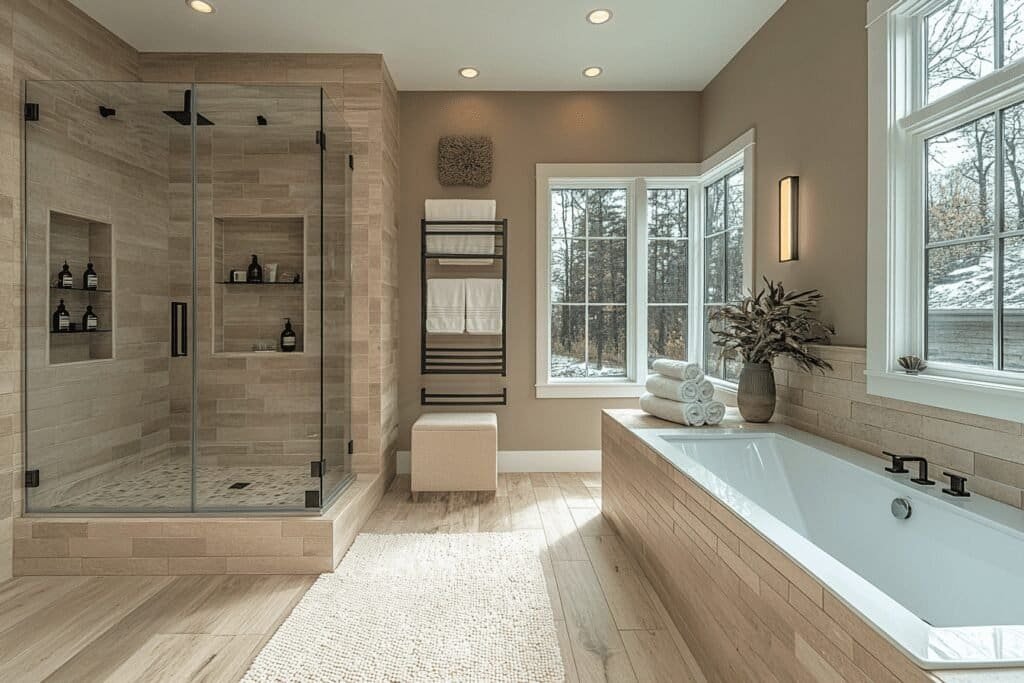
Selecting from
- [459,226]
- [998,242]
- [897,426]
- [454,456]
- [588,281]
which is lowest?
[454,456]

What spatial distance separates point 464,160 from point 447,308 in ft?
3.33

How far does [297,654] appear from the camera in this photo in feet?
6.40

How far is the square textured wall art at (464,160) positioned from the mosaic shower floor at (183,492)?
2.32 m

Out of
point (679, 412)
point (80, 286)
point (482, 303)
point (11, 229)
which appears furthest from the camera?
point (482, 303)

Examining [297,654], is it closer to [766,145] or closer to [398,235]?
[398,235]

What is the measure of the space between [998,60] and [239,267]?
9.61ft

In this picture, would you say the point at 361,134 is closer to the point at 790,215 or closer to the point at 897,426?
the point at 790,215

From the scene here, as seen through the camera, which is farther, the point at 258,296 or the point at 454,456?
the point at 454,456

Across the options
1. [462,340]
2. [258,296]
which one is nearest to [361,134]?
[258,296]

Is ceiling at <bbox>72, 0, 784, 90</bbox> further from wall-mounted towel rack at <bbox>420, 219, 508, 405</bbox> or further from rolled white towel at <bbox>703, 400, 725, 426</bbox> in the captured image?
rolled white towel at <bbox>703, 400, 725, 426</bbox>

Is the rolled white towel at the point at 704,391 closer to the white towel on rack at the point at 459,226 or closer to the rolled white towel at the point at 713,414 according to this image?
the rolled white towel at the point at 713,414

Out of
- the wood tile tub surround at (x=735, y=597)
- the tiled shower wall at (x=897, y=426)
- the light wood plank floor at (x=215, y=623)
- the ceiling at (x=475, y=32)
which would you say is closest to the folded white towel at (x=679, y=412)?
the wood tile tub surround at (x=735, y=597)

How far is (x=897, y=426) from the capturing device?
7.39ft

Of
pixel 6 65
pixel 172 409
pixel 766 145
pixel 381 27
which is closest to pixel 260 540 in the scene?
pixel 172 409
